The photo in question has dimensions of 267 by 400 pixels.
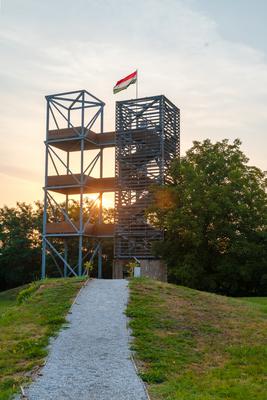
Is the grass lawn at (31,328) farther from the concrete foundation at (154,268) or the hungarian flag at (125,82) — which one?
the hungarian flag at (125,82)

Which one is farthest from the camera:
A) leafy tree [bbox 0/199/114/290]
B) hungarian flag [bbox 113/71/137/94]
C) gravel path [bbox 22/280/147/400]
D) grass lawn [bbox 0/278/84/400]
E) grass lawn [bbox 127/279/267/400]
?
leafy tree [bbox 0/199/114/290]

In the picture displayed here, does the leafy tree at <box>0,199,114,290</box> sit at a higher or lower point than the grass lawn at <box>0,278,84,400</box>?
higher

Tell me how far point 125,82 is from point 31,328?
27077 millimetres

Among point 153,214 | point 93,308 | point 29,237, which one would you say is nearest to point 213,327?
point 93,308

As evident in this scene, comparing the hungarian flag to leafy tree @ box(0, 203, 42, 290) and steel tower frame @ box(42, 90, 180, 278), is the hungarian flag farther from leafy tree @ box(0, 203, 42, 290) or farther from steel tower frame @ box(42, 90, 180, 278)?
leafy tree @ box(0, 203, 42, 290)

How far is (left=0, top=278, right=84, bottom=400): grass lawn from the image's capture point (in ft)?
36.9

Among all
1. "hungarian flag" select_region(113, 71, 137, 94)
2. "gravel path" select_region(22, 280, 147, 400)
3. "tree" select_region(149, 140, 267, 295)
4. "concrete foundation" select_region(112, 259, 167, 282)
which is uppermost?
"hungarian flag" select_region(113, 71, 137, 94)

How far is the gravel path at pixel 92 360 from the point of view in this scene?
9875mm

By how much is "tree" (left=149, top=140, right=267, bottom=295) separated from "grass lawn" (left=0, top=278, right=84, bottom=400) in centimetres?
1160

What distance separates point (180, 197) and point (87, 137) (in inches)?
372

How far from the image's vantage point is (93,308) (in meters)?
16.6

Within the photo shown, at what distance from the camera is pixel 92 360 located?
11836 mm

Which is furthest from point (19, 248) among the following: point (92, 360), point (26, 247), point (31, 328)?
point (92, 360)

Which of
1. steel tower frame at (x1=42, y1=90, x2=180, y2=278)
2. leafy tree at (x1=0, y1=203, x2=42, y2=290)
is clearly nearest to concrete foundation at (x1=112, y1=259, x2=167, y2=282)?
steel tower frame at (x1=42, y1=90, x2=180, y2=278)
